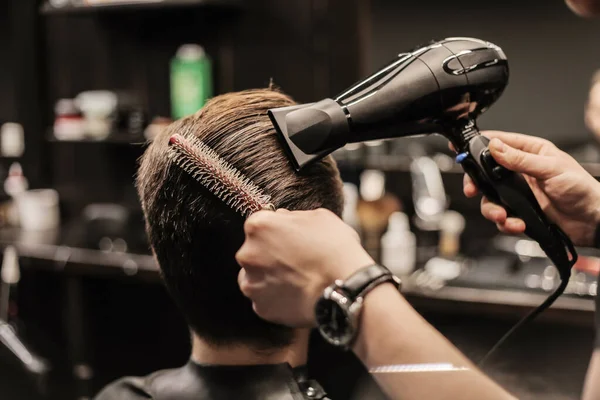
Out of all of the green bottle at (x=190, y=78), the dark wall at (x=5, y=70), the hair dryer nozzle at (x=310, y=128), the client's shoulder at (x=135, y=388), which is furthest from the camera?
the dark wall at (x=5, y=70)

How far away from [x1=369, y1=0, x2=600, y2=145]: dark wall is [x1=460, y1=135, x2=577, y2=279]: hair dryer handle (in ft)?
4.07

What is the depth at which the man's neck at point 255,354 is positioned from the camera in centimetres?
100

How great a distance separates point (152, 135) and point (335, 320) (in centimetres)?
237

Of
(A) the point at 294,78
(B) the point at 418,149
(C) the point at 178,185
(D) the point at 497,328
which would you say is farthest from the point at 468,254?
(C) the point at 178,185

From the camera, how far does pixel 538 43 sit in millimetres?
2293

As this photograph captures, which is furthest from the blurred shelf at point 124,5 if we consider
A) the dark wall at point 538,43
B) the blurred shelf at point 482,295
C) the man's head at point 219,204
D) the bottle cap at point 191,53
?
the man's head at point 219,204

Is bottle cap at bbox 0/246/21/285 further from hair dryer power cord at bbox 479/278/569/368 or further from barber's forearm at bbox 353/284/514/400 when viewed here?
barber's forearm at bbox 353/284/514/400

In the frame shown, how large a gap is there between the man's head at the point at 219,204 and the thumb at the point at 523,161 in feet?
0.75

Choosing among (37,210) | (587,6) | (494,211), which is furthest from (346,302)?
(37,210)

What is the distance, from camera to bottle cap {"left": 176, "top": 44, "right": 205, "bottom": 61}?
296cm

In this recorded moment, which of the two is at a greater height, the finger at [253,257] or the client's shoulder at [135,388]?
the finger at [253,257]

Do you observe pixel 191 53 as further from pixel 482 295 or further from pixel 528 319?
pixel 528 319

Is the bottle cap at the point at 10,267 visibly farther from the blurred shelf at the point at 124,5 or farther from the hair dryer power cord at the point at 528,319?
the hair dryer power cord at the point at 528,319

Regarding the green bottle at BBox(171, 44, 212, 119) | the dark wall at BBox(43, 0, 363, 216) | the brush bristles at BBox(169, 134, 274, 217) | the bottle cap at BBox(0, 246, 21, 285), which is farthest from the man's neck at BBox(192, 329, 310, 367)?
the bottle cap at BBox(0, 246, 21, 285)
